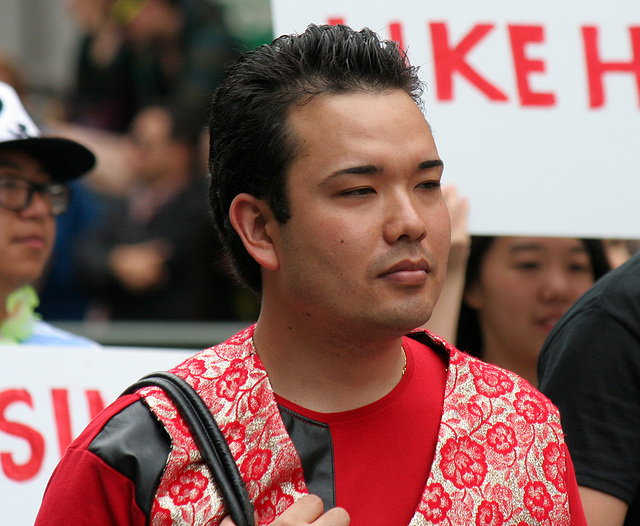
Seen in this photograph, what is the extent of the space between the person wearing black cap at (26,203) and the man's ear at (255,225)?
128 cm

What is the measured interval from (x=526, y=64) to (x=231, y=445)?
132 cm

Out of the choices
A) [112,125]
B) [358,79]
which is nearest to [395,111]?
[358,79]

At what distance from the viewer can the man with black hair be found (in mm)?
1488

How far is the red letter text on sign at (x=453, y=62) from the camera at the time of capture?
2392 mm

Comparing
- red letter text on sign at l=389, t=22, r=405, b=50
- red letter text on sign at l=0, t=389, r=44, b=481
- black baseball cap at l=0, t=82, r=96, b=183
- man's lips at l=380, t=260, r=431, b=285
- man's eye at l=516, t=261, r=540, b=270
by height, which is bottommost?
red letter text on sign at l=0, t=389, r=44, b=481

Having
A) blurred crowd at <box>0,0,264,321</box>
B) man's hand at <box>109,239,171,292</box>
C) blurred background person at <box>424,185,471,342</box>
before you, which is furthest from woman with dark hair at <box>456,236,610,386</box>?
man's hand at <box>109,239,171,292</box>

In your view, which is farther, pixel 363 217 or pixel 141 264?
pixel 141 264

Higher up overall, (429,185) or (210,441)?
(429,185)

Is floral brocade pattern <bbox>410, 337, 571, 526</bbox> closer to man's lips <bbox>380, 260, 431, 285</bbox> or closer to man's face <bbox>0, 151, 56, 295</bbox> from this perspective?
man's lips <bbox>380, 260, 431, 285</bbox>

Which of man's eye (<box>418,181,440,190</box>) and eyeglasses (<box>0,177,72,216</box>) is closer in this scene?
man's eye (<box>418,181,440,190</box>)

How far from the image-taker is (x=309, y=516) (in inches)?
56.9

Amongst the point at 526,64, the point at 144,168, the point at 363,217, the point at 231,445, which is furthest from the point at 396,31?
the point at 144,168

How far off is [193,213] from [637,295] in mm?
3201

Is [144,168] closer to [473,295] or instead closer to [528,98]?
[473,295]
